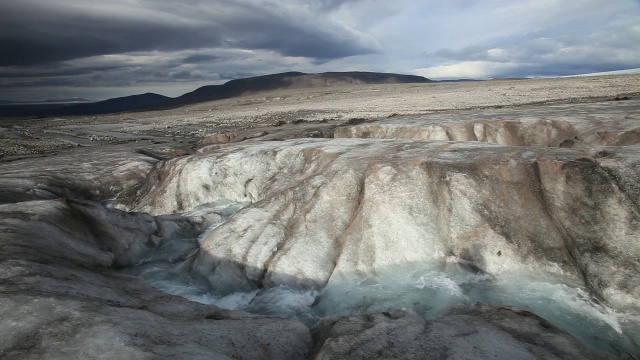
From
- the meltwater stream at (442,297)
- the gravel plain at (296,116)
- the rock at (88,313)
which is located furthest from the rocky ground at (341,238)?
the gravel plain at (296,116)

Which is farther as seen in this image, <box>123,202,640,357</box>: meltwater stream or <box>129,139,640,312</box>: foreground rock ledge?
<box>129,139,640,312</box>: foreground rock ledge

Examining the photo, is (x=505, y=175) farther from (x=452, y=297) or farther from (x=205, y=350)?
(x=205, y=350)

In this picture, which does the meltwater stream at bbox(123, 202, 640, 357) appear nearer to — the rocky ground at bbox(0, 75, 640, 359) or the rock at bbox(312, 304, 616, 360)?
the rocky ground at bbox(0, 75, 640, 359)

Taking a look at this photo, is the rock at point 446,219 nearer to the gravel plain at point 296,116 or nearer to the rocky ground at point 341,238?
the rocky ground at point 341,238

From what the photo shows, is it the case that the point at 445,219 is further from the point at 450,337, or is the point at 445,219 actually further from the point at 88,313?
the point at 88,313

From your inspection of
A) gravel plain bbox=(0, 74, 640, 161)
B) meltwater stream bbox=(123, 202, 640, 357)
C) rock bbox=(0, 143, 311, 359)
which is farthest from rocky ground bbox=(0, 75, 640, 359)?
gravel plain bbox=(0, 74, 640, 161)

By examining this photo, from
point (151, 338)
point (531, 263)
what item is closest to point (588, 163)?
point (531, 263)
